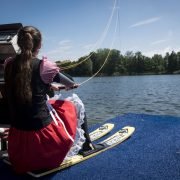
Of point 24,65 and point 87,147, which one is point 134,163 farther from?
point 24,65

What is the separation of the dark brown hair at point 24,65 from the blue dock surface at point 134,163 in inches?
46.3

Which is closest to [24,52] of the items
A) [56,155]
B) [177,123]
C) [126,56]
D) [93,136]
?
[56,155]

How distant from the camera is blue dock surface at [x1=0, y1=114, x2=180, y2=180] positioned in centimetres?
405

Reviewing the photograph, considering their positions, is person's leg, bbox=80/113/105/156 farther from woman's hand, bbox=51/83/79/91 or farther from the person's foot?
woman's hand, bbox=51/83/79/91

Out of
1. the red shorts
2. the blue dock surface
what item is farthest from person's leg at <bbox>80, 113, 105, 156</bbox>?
the red shorts

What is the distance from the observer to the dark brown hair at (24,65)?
3627 mm

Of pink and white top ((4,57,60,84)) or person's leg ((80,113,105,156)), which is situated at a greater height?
pink and white top ((4,57,60,84))

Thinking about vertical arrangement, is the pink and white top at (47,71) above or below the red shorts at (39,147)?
above

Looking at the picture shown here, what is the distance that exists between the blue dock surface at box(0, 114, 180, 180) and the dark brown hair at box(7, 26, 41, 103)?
3.86 feet

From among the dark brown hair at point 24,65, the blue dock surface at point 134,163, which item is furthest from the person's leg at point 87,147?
the dark brown hair at point 24,65

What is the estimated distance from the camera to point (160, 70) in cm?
11206

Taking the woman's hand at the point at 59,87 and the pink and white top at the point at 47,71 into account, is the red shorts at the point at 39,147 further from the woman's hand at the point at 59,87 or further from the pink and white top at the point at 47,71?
the pink and white top at the point at 47,71

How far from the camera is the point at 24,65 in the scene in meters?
3.62

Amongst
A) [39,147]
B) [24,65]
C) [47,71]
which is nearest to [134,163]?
[39,147]
